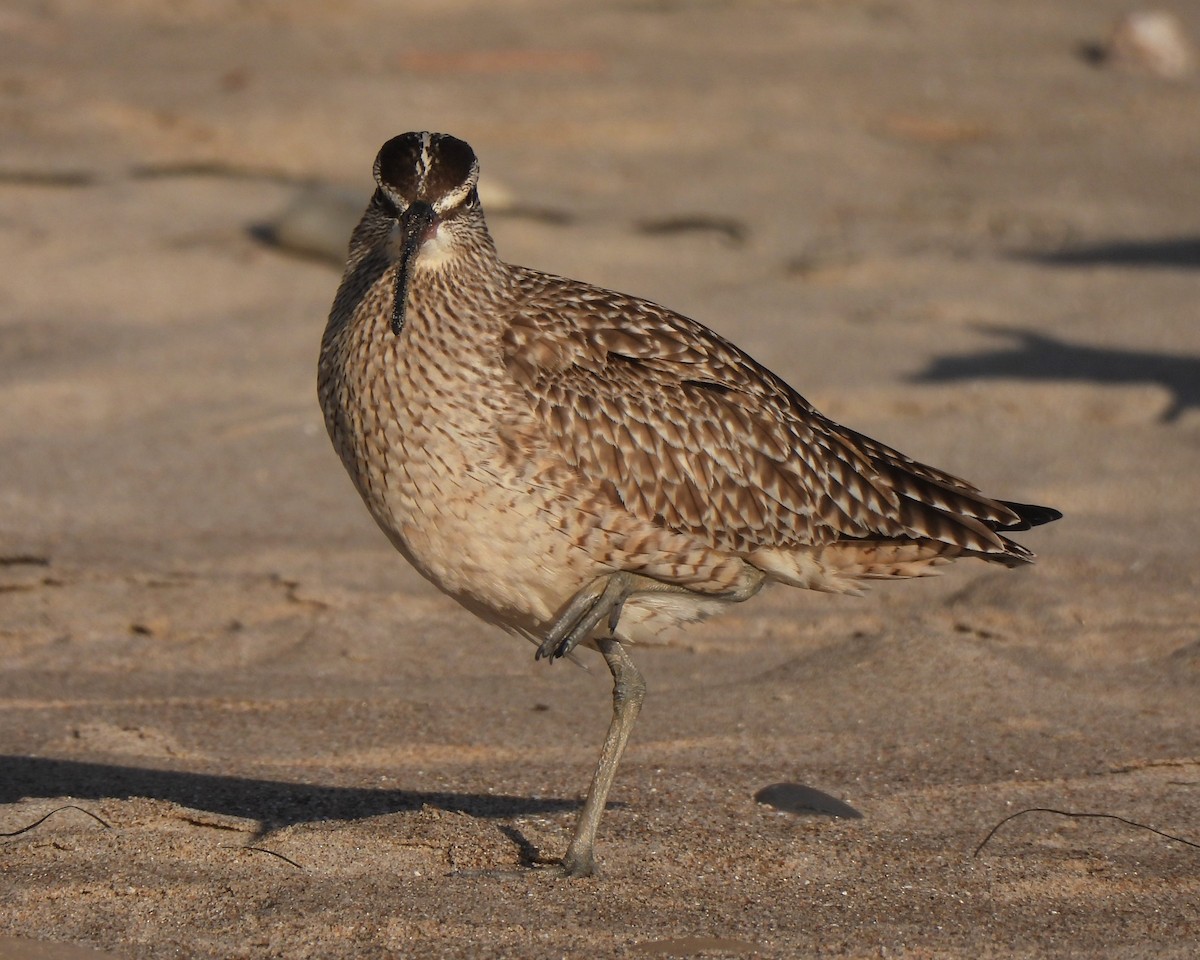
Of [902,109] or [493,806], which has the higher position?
[902,109]

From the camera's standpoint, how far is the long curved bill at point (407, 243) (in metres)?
4.51

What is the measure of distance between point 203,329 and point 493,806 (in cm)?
581

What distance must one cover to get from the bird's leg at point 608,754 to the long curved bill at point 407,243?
3.28ft

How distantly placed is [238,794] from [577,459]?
4.78 ft

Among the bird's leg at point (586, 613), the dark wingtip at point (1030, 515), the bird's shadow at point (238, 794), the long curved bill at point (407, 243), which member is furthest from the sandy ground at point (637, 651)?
the long curved bill at point (407, 243)

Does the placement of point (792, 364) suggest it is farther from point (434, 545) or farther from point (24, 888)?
point (24, 888)

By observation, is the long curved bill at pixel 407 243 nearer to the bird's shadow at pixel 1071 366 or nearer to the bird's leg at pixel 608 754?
the bird's leg at pixel 608 754

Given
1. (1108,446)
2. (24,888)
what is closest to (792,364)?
(1108,446)

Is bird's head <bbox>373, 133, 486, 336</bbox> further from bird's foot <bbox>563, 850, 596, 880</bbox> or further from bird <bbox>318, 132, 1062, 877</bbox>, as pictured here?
bird's foot <bbox>563, 850, 596, 880</bbox>

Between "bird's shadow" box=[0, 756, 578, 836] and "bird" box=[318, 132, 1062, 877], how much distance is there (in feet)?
2.15

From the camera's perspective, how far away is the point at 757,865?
15.2ft

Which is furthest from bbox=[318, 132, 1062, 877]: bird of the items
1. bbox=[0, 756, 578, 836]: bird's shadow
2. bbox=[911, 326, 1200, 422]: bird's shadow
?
bbox=[911, 326, 1200, 422]: bird's shadow

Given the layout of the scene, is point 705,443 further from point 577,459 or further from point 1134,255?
point 1134,255

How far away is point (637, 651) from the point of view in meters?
6.70
